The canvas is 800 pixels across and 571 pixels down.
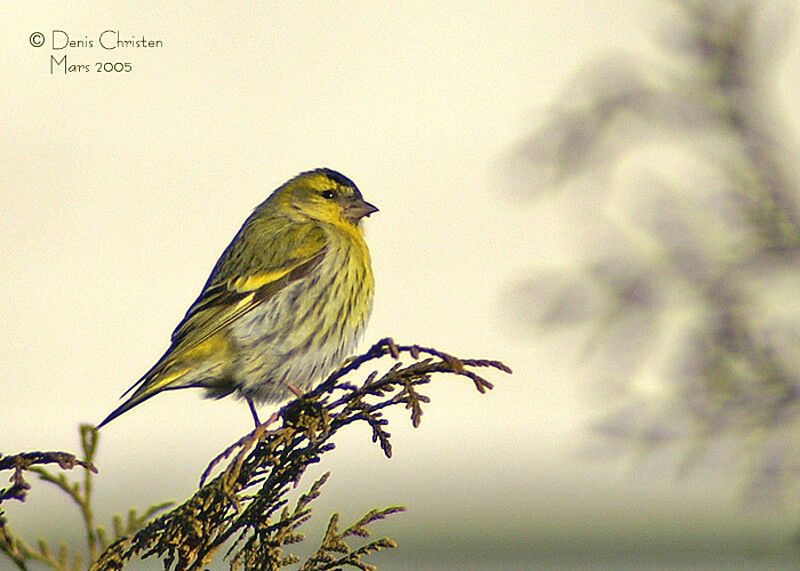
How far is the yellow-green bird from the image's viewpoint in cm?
462

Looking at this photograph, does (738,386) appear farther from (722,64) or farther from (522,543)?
(522,543)

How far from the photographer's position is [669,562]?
36.5 feet

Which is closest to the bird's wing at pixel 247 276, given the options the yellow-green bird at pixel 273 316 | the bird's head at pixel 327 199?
the yellow-green bird at pixel 273 316

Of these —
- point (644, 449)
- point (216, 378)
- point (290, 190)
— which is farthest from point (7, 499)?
point (290, 190)

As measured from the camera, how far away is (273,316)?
15.9 feet

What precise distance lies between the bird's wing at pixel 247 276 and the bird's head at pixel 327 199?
0.99 feet

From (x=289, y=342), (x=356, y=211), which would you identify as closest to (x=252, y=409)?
(x=289, y=342)

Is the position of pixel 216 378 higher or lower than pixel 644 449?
higher

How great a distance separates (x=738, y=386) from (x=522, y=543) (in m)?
8.83

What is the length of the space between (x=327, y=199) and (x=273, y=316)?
98 centimetres

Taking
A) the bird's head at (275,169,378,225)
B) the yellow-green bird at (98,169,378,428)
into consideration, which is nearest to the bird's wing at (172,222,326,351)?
the yellow-green bird at (98,169,378,428)

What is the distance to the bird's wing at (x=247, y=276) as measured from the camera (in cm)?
467

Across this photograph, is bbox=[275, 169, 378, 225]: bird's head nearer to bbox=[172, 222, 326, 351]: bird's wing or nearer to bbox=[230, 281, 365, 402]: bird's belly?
bbox=[172, 222, 326, 351]: bird's wing

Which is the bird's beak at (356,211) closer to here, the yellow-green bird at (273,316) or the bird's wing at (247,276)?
the yellow-green bird at (273,316)
